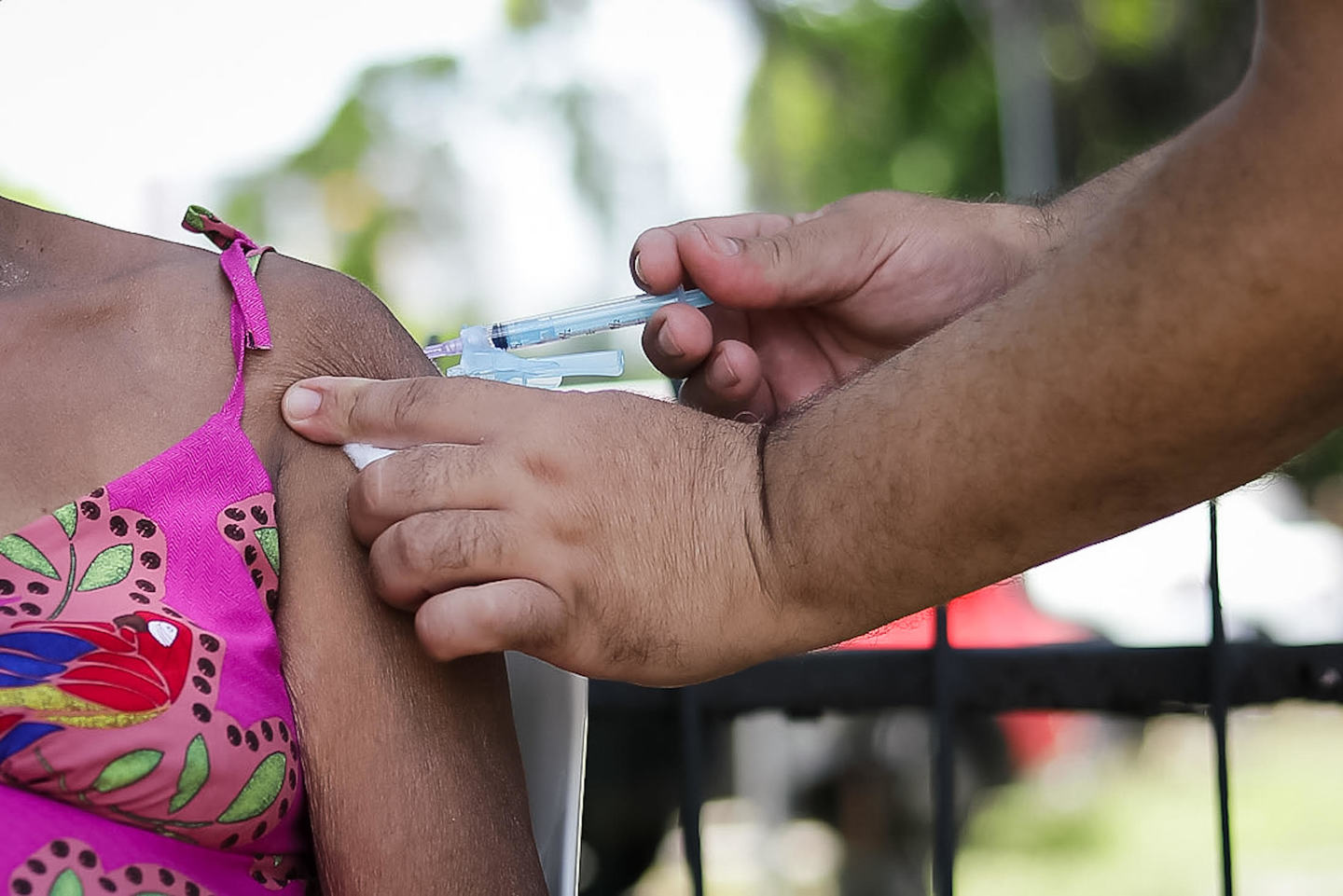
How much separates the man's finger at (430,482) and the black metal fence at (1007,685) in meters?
0.52

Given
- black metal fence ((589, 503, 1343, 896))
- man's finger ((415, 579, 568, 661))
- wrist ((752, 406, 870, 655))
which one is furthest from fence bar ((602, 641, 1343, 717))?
man's finger ((415, 579, 568, 661))

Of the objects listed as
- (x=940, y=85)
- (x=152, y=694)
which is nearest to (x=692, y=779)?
(x=152, y=694)

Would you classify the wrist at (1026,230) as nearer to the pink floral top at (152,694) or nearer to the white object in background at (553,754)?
the white object in background at (553,754)

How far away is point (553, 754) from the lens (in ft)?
3.87

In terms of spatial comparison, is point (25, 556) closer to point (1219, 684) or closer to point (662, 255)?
point (662, 255)

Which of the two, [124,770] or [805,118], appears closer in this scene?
[124,770]

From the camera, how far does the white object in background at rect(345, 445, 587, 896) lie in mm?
1155

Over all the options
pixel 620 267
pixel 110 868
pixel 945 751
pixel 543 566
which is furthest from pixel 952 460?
pixel 620 267

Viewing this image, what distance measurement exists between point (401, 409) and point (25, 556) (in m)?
0.30

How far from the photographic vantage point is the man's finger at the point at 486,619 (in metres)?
0.92

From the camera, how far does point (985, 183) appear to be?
449 inches

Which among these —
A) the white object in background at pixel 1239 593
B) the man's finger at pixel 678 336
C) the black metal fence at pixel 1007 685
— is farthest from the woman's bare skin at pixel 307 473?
the white object in background at pixel 1239 593

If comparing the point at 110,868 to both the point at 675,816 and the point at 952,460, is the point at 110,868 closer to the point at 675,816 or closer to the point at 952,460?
the point at 952,460

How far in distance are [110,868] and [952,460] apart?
666 millimetres
